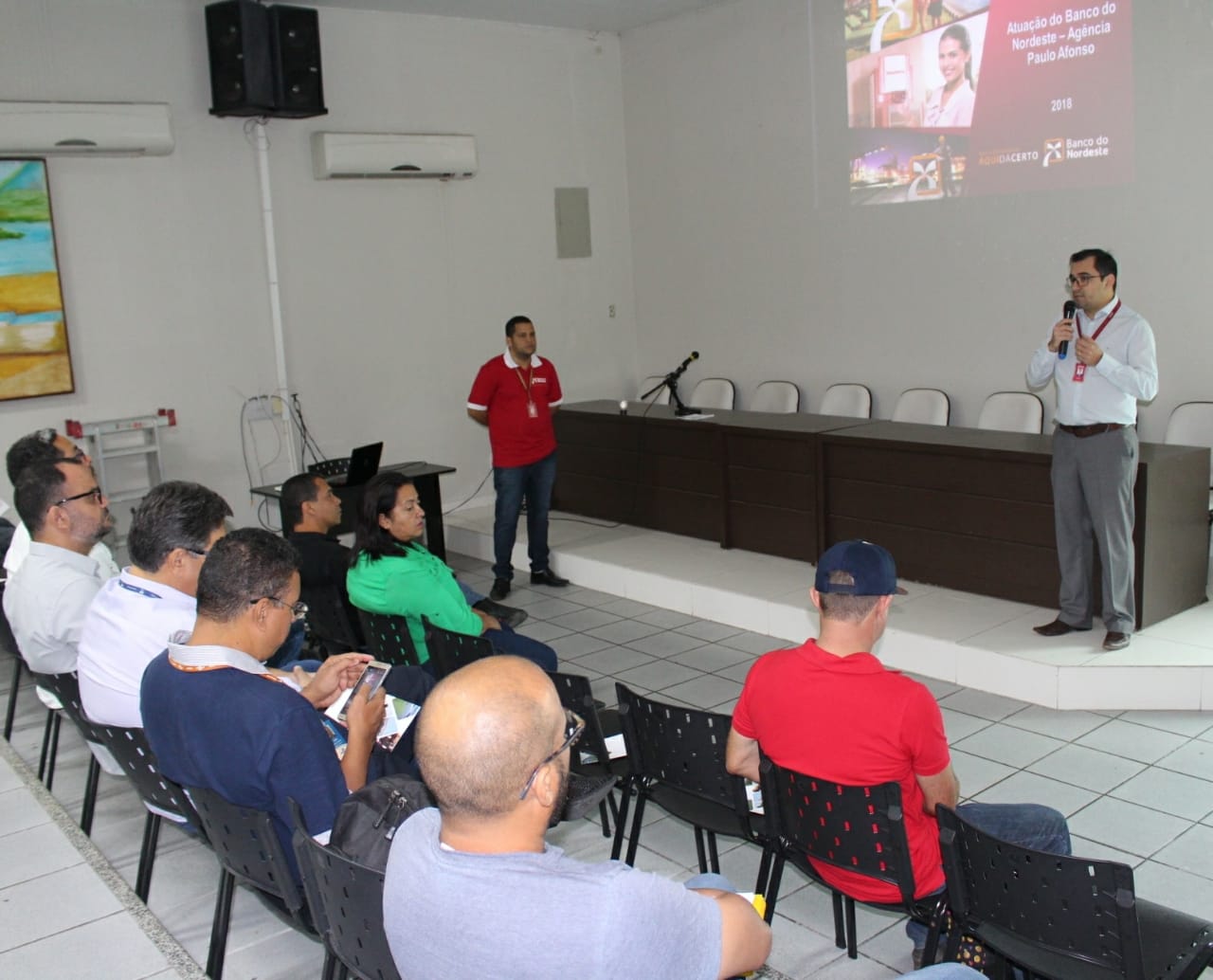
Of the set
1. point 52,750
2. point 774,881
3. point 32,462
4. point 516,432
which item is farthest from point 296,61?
point 774,881

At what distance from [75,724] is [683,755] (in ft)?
6.47

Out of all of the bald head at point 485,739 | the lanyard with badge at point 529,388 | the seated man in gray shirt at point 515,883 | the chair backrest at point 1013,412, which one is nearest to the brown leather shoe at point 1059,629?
the chair backrest at point 1013,412

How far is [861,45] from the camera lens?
7.54 meters

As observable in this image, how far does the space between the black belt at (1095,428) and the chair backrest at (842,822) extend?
9.23 ft

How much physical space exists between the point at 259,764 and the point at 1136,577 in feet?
13.0

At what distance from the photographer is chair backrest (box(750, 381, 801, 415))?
27.4 feet

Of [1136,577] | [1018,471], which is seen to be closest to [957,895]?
[1136,577]

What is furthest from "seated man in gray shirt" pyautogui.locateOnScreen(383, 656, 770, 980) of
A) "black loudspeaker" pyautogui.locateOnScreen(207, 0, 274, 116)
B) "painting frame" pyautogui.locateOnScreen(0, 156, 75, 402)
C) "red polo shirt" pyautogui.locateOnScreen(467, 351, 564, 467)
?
"black loudspeaker" pyautogui.locateOnScreen(207, 0, 274, 116)

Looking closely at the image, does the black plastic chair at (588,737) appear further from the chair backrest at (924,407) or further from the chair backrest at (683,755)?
the chair backrest at (924,407)

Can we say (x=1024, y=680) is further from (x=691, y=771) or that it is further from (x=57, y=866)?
(x=57, y=866)

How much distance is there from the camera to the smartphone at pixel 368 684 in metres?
2.61

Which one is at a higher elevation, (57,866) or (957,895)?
(957,895)

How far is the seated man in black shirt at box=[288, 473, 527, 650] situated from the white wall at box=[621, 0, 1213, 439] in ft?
13.7

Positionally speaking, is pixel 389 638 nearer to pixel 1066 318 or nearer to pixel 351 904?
pixel 351 904
